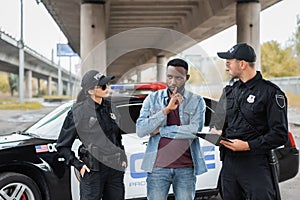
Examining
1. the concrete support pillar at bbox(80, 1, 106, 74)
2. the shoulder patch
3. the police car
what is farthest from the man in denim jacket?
the concrete support pillar at bbox(80, 1, 106, 74)

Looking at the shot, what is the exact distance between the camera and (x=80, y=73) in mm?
12281

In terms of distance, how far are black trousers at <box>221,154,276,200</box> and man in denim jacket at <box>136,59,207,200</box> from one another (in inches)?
9.6

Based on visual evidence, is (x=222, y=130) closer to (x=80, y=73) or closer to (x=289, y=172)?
(x=289, y=172)

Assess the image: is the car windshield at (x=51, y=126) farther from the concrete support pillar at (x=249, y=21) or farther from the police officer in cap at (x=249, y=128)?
the concrete support pillar at (x=249, y=21)

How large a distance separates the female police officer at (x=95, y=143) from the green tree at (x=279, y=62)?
49.1m

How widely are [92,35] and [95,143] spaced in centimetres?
967

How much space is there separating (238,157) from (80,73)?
968cm

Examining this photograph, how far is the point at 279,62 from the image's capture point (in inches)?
2024

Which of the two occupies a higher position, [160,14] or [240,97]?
[160,14]

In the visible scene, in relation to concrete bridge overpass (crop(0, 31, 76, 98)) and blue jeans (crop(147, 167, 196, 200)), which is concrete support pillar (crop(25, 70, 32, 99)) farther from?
blue jeans (crop(147, 167, 196, 200))

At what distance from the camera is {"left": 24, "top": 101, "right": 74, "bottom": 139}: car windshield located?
4744 millimetres

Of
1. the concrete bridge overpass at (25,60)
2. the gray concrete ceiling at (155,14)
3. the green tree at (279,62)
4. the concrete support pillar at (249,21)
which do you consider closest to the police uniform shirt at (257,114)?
the gray concrete ceiling at (155,14)

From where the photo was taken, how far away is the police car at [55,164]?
4.26 metres

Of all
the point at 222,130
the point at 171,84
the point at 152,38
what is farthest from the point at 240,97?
the point at 152,38
